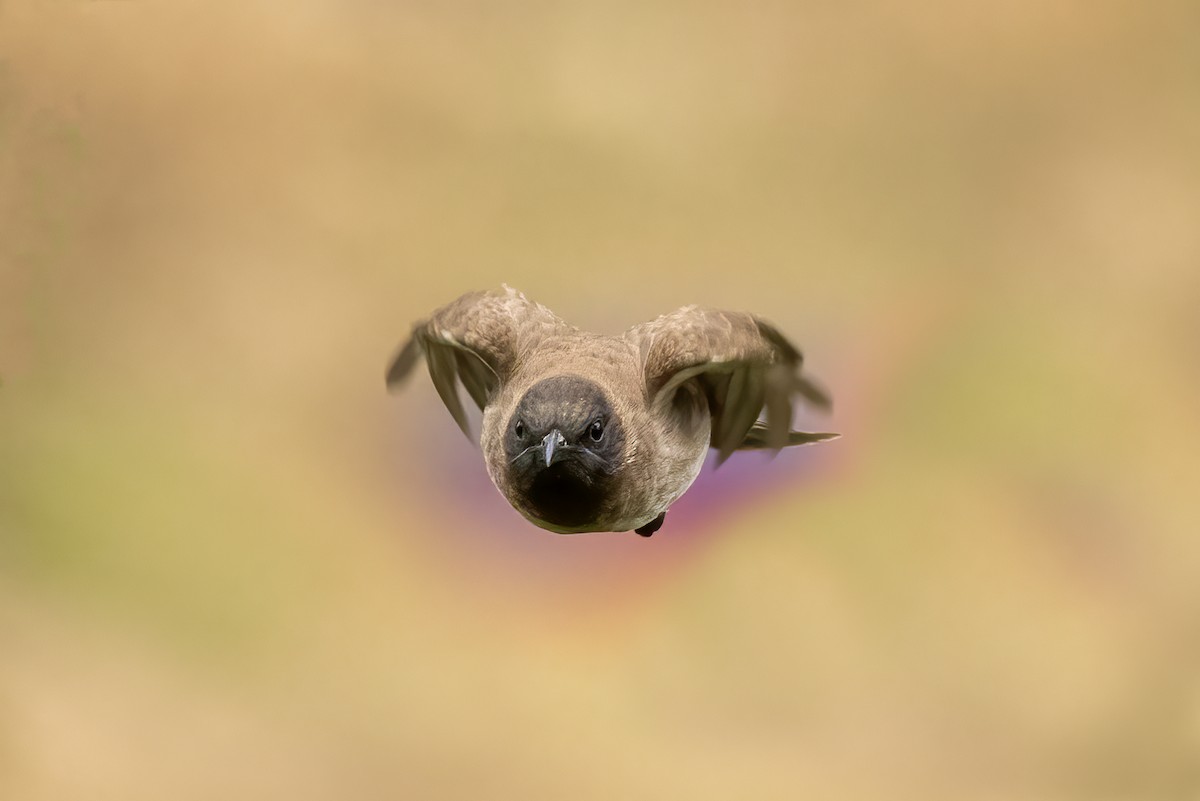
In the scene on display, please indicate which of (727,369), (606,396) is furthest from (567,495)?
(727,369)

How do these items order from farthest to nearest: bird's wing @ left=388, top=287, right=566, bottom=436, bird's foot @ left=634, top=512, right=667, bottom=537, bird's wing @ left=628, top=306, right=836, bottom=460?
bird's foot @ left=634, top=512, right=667, bottom=537
bird's wing @ left=388, top=287, right=566, bottom=436
bird's wing @ left=628, top=306, right=836, bottom=460

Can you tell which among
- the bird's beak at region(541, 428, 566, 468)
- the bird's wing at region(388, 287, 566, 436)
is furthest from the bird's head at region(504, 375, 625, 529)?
the bird's wing at region(388, 287, 566, 436)

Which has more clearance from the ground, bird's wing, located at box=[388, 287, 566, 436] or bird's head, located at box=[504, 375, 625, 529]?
bird's wing, located at box=[388, 287, 566, 436]

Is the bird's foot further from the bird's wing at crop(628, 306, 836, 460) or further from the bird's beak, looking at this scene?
the bird's beak

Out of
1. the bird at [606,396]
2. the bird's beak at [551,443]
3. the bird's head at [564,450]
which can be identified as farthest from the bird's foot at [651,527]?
the bird's beak at [551,443]

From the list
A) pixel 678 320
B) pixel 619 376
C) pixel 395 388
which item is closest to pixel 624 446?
pixel 619 376

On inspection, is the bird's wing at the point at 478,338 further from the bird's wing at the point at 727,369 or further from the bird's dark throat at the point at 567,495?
the bird's dark throat at the point at 567,495

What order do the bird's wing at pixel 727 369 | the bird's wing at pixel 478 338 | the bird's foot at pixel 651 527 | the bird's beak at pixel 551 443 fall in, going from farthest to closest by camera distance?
the bird's foot at pixel 651 527 → the bird's wing at pixel 478 338 → the bird's wing at pixel 727 369 → the bird's beak at pixel 551 443

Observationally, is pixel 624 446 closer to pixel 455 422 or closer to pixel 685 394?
pixel 685 394
